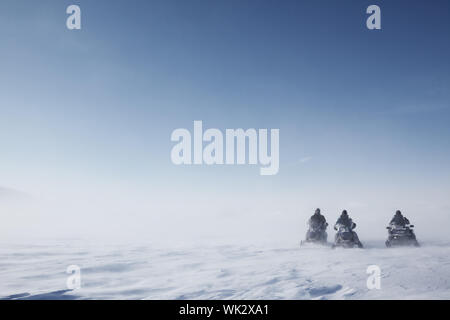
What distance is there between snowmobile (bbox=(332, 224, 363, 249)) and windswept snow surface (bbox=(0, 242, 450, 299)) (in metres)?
1.81

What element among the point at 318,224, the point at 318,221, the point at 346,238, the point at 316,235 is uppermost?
the point at 318,221

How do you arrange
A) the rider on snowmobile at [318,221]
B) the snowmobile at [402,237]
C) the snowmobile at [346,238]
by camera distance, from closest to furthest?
the snowmobile at [346,238]
the snowmobile at [402,237]
the rider on snowmobile at [318,221]

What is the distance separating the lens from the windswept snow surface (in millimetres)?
6875

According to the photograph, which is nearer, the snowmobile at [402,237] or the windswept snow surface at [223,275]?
the windswept snow surface at [223,275]

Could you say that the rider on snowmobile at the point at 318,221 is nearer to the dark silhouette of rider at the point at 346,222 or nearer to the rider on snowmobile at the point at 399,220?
the dark silhouette of rider at the point at 346,222

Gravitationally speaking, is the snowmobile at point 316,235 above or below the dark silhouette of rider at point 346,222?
below

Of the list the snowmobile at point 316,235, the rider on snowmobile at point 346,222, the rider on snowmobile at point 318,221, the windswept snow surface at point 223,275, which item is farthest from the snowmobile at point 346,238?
the windswept snow surface at point 223,275

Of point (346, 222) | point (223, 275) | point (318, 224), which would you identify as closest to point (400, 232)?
point (346, 222)

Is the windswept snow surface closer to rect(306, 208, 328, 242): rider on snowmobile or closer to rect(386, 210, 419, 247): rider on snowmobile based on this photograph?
rect(386, 210, 419, 247): rider on snowmobile

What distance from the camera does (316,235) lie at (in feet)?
50.2

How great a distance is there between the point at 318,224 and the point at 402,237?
14.1 ft

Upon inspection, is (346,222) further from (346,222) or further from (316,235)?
(316,235)

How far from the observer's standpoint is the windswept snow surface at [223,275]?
271 inches
